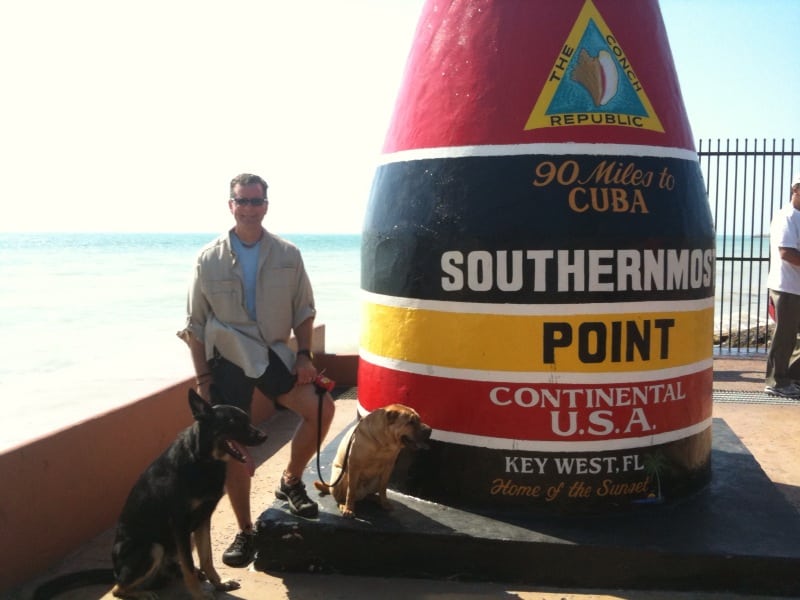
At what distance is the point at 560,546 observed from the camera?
3814 millimetres

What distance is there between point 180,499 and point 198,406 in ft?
1.46

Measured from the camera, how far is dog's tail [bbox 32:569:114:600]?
3.68 m

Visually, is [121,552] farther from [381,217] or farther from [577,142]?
[577,142]

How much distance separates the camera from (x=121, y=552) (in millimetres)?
3566

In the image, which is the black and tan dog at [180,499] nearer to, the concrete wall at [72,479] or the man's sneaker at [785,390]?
the concrete wall at [72,479]

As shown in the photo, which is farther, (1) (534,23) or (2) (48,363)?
(2) (48,363)

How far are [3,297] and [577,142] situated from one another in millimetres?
28992

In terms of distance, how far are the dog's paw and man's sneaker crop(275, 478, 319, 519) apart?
48 centimetres

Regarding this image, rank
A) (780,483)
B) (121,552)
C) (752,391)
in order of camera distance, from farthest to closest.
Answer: (752,391) < (780,483) < (121,552)

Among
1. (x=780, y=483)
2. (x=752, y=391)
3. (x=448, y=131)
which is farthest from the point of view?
(x=752, y=391)

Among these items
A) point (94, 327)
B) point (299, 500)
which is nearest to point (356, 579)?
point (299, 500)

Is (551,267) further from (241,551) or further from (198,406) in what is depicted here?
(241,551)

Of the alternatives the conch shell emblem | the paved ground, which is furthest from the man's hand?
the conch shell emblem

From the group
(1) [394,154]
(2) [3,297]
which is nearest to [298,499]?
(1) [394,154]
